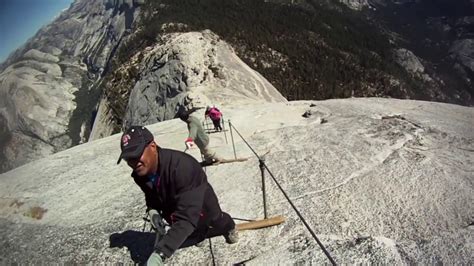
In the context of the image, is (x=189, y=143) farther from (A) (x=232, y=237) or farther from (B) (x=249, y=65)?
(B) (x=249, y=65)

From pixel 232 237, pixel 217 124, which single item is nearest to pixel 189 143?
pixel 232 237

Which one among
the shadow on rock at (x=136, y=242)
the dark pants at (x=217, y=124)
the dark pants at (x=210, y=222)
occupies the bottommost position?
the dark pants at (x=217, y=124)

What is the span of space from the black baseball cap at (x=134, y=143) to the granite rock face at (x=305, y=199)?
3.43 metres

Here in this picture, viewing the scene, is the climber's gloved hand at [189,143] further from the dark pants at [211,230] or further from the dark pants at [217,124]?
the dark pants at [217,124]

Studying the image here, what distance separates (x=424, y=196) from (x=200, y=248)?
4761mm

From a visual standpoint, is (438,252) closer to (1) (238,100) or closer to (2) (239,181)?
(2) (239,181)

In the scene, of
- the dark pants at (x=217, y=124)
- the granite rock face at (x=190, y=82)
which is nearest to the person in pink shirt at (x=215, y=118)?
the dark pants at (x=217, y=124)

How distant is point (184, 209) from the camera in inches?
184

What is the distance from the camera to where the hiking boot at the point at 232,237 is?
285 inches

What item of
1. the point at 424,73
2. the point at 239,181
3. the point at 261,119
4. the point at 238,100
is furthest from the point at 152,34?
the point at 424,73

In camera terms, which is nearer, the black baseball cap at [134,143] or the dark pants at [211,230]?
the black baseball cap at [134,143]

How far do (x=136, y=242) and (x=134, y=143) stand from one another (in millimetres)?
4320

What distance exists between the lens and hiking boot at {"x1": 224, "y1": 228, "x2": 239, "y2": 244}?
23.7 feet

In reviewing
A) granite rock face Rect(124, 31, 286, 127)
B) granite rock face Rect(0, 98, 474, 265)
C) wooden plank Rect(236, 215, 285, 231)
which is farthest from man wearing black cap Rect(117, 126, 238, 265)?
granite rock face Rect(124, 31, 286, 127)
